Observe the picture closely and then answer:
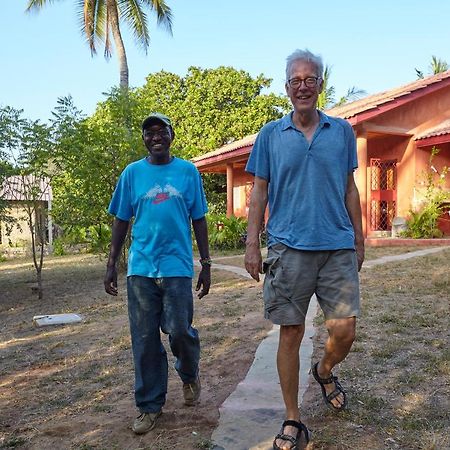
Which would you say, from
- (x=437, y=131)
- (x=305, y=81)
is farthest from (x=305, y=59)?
(x=437, y=131)

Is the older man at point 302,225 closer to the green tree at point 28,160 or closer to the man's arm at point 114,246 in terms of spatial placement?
the man's arm at point 114,246

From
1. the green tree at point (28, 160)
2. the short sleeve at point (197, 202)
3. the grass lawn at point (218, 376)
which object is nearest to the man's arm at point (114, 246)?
the short sleeve at point (197, 202)

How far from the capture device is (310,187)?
8.42ft

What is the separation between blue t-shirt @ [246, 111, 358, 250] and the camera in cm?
258

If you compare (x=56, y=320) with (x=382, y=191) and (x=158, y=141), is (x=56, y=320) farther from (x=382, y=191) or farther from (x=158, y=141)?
(x=382, y=191)

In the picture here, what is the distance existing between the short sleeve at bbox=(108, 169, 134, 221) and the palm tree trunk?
504 inches

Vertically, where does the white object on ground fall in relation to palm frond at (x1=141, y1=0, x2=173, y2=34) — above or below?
below

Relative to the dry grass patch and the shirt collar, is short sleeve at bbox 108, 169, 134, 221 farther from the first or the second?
the dry grass patch

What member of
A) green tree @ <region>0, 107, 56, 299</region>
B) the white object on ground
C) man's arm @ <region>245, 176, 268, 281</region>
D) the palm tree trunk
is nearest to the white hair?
man's arm @ <region>245, 176, 268, 281</region>

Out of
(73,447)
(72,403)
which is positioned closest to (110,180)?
(72,403)

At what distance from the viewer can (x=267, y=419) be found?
292 centimetres

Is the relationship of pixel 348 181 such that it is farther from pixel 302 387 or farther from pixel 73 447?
pixel 73 447

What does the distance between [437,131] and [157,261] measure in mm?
11750

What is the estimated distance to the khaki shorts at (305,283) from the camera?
260 cm
